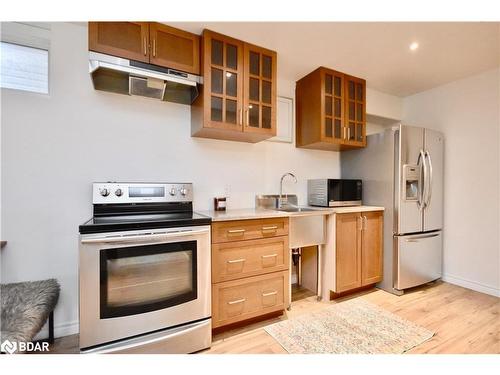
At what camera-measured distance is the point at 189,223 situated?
1.55 metres

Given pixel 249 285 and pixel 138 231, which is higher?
pixel 138 231

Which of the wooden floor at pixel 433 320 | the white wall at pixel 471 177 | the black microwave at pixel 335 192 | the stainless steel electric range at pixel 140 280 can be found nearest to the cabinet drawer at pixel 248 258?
the stainless steel electric range at pixel 140 280

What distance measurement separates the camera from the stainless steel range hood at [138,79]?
1558 millimetres

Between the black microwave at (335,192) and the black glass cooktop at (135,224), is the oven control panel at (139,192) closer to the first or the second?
the black glass cooktop at (135,224)

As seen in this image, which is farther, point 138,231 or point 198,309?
point 198,309

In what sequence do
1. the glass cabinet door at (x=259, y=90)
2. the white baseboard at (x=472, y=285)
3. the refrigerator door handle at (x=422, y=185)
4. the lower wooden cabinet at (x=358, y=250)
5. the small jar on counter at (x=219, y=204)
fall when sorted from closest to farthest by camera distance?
the glass cabinet door at (x=259, y=90) → the small jar on counter at (x=219, y=204) → the lower wooden cabinet at (x=358, y=250) → the white baseboard at (x=472, y=285) → the refrigerator door handle at (x=422, y=185)

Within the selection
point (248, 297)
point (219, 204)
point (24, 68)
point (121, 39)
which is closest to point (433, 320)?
point (248, 297)

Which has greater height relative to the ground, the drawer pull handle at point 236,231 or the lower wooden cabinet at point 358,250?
the drawer pull handle at point 236,231

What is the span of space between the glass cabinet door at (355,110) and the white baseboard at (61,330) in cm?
308

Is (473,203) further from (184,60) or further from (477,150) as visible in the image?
(184,60)

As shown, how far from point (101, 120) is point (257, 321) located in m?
2.11

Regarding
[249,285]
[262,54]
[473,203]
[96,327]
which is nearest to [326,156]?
[262,54]

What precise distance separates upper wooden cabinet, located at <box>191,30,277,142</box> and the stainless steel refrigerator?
1413mm

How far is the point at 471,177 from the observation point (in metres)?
2.64
